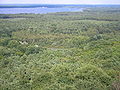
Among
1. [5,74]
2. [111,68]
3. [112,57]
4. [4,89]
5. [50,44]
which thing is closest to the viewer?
[4,89]

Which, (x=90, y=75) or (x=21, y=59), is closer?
(x=90, y=75)

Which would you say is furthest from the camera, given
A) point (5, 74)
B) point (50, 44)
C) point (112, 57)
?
point (50, 44)

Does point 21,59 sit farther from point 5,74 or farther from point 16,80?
point 16,80

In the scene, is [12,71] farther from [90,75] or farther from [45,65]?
[90,75]

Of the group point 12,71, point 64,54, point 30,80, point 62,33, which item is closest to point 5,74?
point 12,71

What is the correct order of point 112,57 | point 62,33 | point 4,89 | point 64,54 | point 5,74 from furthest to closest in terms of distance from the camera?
point 62,33, point 64,54, point 112,57, point 5,74, point 4,89

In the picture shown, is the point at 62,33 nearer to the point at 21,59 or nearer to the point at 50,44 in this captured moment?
the point at 50,44

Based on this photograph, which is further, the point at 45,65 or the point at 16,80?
the point at 45,65

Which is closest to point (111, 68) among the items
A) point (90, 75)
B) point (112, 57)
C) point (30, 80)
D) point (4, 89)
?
point (112, 57)
